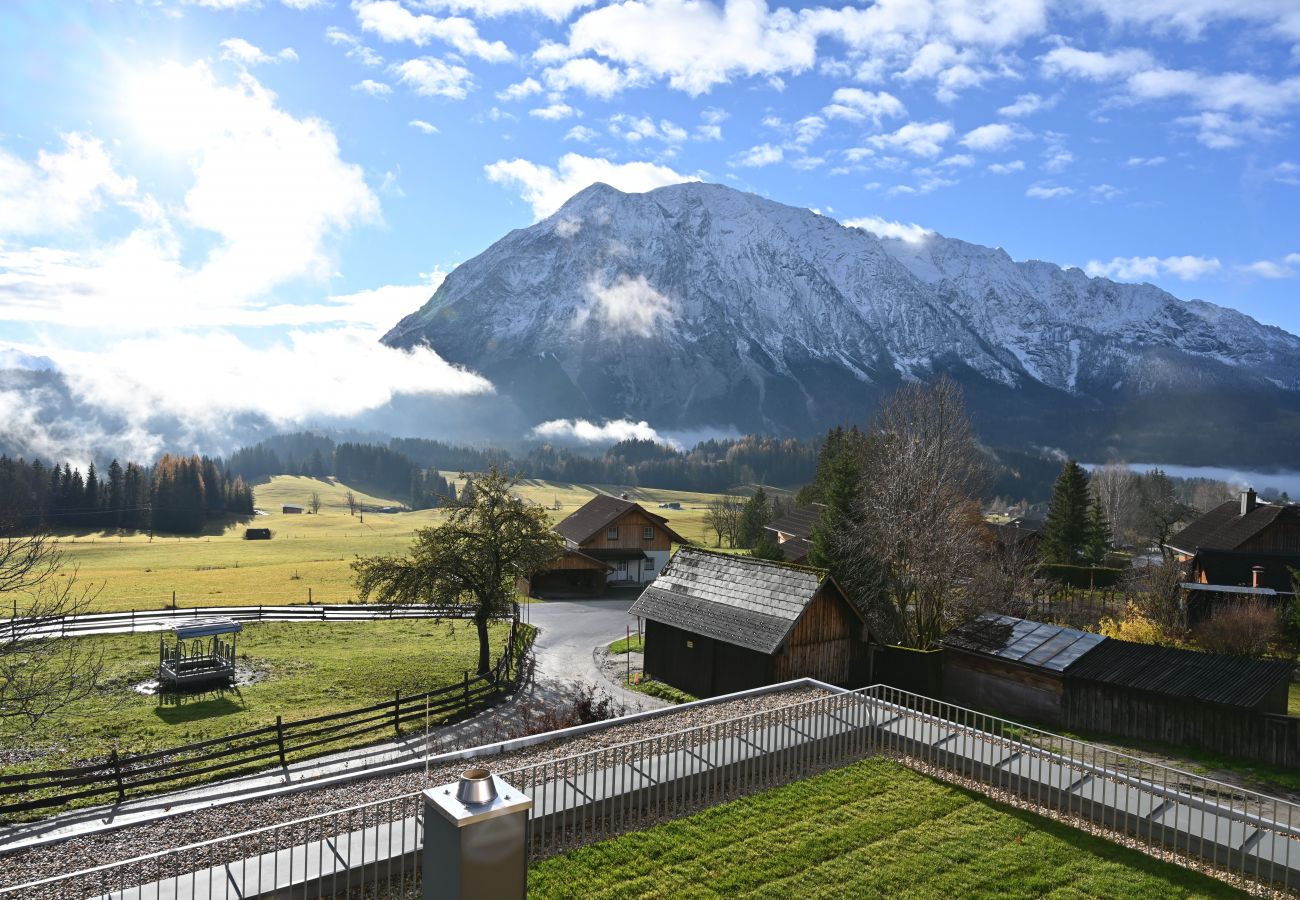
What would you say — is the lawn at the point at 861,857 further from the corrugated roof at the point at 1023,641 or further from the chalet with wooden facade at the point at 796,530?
the chalet with wooden facade at the point at 796,530

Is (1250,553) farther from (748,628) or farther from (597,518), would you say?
(597,518)

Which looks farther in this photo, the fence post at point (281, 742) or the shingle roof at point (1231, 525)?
the shingle roof at point (1231, 525)

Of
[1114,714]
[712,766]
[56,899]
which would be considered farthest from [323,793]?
[1114,714]

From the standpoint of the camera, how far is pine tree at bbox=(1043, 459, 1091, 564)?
239 feet

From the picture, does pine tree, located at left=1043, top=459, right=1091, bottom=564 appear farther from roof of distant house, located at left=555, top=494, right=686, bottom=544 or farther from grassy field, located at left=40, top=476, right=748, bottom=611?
grassy field, located at left=40, top=476, right=748, bottom=611

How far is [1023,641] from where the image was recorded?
29078mm

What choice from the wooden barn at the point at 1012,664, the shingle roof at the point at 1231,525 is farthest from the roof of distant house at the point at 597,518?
the shingle roof at the point at 1231,525

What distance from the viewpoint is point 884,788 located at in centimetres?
1638

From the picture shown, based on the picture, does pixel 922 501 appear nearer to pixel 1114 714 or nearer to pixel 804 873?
pixel 1114 714

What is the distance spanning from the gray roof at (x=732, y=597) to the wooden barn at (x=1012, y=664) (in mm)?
6927

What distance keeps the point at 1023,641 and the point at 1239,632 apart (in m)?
12.2

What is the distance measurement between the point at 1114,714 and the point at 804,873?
1824 cm

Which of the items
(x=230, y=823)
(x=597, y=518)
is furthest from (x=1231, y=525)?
(x=230, y=823)

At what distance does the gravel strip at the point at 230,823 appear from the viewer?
12.8 metres
